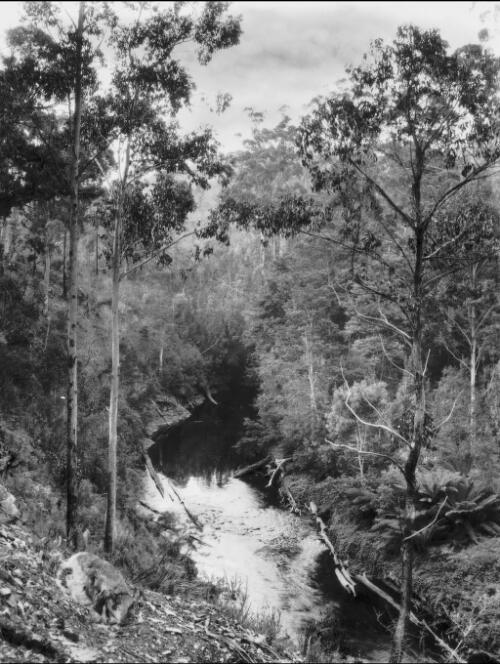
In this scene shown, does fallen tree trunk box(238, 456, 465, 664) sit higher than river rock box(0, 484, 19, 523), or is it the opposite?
river rock box(0, 484, 19, 523)

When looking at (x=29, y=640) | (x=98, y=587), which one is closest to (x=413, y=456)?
(x=98, y=587)

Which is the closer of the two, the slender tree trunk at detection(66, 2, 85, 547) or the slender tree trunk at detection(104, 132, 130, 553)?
the slender tree trunk at detection(66, 2, 85, 547)

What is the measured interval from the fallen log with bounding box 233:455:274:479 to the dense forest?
302 millimetres

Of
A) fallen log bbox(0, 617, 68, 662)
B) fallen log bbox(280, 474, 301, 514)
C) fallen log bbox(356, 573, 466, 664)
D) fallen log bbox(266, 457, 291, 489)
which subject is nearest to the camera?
fallen log bbox(0, 617, 68, 662)

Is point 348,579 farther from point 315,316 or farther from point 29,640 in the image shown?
point 315,316

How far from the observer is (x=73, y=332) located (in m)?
10.6

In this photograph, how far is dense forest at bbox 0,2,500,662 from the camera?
Result: 30.3 ft

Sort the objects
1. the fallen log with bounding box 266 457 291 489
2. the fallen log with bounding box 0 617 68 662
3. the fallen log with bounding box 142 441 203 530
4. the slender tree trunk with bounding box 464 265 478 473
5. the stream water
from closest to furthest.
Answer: the fallen log with bounding box 0 617 68 662 → the stream water → the slender tree trunk with bounding box 464 265 478 473 → the fallen log with bounding box 142 441 203 530 → the fallen log with bounding box 266 457 291 489

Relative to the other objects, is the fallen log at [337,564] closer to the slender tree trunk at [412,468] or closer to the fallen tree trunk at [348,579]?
the fallen tree trunk at [348,579]

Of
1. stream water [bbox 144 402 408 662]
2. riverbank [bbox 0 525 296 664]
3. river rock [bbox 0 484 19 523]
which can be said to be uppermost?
river rock [bbox 0 484 19 523]

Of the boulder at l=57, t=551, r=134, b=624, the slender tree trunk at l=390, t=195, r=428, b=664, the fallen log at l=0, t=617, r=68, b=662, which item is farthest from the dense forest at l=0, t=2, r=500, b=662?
the fallen log at l=0, t=617, r=68, b=662

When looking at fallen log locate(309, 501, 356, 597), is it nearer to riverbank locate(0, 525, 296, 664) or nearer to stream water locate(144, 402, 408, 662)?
stream water locate(144, 402, 408, 662)

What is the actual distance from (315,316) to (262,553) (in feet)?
38.3

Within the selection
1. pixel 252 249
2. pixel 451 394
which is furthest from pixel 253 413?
pixel 252 249
